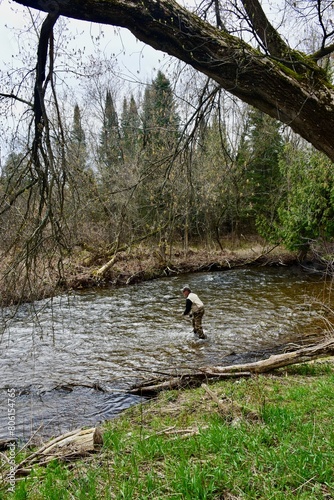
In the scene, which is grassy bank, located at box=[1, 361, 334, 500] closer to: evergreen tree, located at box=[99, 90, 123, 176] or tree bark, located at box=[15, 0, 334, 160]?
tree bark, located at box=[15, 0, 334, 160]

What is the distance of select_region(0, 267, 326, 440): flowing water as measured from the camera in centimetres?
653

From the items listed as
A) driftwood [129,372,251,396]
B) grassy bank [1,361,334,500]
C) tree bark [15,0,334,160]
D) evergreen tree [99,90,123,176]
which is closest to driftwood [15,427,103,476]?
grassy bank [1,361,334,500]

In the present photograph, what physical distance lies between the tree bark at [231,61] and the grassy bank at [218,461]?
8.97 ft

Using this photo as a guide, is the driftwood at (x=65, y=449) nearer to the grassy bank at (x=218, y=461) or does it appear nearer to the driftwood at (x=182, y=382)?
the grassy bank at (x=218, y=461)

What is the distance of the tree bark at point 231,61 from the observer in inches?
130

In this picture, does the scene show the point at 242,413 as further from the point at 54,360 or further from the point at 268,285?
the point at 268,285

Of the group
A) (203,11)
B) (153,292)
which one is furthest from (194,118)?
(153,292)

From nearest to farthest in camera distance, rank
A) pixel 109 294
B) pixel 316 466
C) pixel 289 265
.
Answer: pixel 316 466, pixel 109 294, pixel 289 265

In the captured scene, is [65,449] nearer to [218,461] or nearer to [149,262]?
[218,461]

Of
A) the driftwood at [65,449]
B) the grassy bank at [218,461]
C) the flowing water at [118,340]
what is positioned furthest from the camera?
the flowing water at [118,340]

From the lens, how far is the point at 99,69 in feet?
15.3

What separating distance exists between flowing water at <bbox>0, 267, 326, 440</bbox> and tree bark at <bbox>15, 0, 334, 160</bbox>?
2.99 m

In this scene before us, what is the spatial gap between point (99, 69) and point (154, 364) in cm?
621

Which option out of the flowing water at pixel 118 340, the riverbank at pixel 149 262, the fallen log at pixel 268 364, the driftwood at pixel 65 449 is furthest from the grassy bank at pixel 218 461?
the riverbank at pixel 149 262
